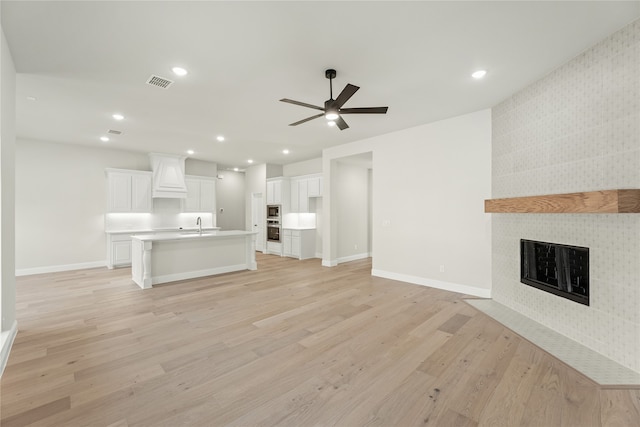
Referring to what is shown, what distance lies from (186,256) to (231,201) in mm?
5175

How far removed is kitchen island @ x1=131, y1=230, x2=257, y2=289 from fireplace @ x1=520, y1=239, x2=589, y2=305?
5249mm

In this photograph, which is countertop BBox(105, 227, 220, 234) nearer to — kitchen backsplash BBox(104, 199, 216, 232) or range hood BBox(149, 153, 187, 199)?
kitchen backsplash BBox(104, 199, 216, 232)

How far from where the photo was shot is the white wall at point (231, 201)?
10.4 metres

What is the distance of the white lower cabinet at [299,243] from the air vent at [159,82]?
5.30 m

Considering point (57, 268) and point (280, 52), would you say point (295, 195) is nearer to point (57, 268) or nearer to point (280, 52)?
point (280, 52)

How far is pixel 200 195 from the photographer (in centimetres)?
862

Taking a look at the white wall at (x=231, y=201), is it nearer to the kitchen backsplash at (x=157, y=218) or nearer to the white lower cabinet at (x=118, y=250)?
the kitchen backsplash at (x=157, y=218)

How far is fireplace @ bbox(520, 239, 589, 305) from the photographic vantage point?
9.70ft

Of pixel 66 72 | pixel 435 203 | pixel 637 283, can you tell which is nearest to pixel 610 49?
pixel 637 283

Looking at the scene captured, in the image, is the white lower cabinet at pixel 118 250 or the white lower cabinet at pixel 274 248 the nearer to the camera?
the white lower cabinet at pixel 118 250

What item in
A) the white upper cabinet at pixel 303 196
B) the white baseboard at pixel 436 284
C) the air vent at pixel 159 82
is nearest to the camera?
the air vent at pixel 159 82

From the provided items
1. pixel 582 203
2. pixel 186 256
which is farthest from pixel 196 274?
pixel 582 203

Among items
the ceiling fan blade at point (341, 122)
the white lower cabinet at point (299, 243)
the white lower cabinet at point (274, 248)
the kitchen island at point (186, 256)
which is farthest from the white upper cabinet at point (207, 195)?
the ceiling fan blade at point (341, 122)

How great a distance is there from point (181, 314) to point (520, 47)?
16.6ft
